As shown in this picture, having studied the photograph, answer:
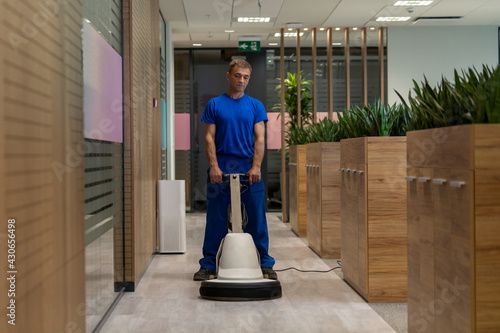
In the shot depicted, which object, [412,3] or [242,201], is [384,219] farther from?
[412,3]

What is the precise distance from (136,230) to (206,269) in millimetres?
582

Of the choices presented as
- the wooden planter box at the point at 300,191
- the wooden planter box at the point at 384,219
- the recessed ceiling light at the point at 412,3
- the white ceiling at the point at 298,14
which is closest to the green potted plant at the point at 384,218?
the wooden planter box at the point at 384,219

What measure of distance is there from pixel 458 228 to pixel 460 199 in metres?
0.11

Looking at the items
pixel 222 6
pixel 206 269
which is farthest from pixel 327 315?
pixel 222 6

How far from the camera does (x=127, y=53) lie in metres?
3.83

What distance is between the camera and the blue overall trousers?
4051 mm

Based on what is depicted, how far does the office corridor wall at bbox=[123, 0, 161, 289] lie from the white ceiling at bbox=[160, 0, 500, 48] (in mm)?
1770

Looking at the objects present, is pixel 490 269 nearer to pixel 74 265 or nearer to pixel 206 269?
pixel 74 265

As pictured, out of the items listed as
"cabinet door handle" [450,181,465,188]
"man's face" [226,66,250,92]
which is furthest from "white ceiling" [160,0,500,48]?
"cabinet door handle" [450,181,465,188]

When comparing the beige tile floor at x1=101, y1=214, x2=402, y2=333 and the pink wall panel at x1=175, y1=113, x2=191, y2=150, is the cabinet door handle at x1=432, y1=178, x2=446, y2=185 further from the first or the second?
the pink wall panel at x1=175, y1=113, x2=191, y2=150

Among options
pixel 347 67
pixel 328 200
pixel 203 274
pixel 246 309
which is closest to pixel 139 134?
pixel 203 274

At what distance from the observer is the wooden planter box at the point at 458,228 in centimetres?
198

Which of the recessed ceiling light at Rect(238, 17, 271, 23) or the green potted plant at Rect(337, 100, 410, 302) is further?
the recessed ceiling light at Rect(238, 17, 271, 23)

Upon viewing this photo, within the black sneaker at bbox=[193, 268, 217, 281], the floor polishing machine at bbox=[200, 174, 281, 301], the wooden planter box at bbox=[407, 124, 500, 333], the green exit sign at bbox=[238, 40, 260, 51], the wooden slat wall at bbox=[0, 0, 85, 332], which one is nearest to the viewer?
the wooden slat wall at bbox=[0, 0, 85, 332]
